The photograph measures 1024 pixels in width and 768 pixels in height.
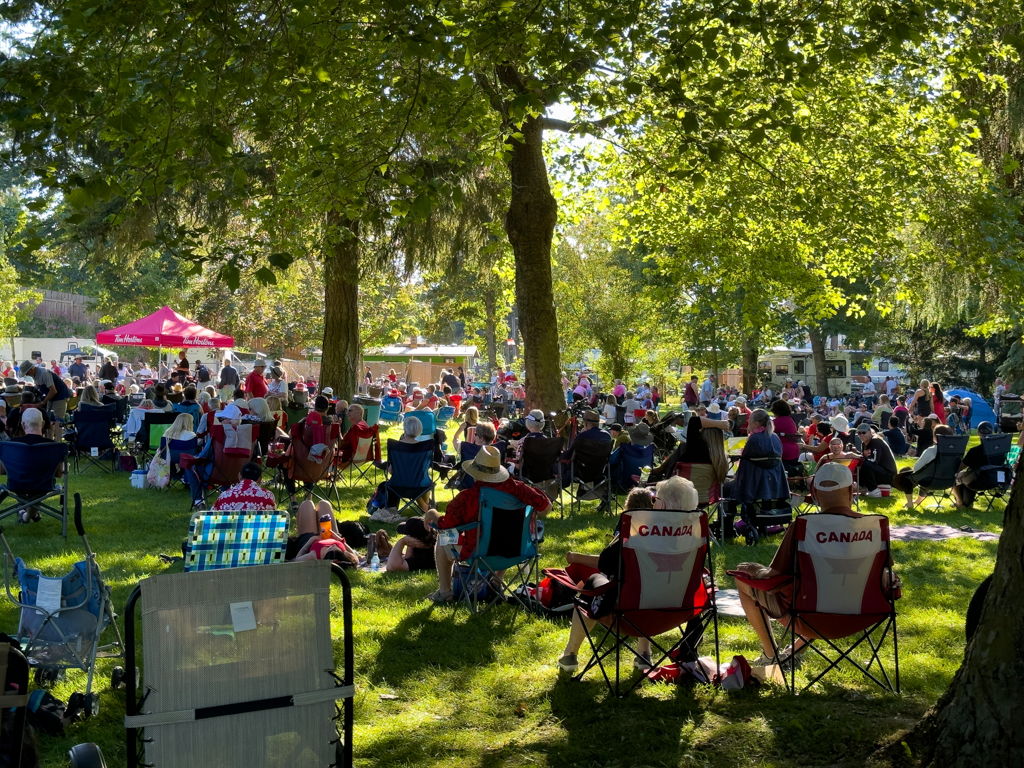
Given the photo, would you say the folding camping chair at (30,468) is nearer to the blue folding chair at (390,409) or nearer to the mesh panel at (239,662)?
the mesh panel at (239,662)

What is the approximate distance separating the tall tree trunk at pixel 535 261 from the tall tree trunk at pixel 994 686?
10.6m

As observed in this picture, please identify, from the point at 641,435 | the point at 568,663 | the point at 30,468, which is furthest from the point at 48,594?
the point at 641,435

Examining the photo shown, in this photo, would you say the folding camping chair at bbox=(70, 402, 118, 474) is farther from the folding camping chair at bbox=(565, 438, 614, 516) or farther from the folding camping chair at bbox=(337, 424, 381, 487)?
the folding camping chair at bbox=(565, 438, 614, 516)

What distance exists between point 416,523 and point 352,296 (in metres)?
10.2

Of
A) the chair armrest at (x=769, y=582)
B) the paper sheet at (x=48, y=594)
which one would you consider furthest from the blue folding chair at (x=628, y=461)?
the paper sheet at (x=48, y=594)

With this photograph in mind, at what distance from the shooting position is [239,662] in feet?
11.0

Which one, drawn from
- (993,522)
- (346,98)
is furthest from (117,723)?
(993,522)

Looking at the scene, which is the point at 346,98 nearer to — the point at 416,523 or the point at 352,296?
the point at 416,523

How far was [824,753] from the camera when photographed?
13.4 feet

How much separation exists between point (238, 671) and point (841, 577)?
3.00m

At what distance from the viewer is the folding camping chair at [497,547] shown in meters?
6.70

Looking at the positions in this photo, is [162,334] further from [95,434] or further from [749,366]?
[749,366]

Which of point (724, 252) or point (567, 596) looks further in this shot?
point (724, 252)

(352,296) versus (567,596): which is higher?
(352,296)
